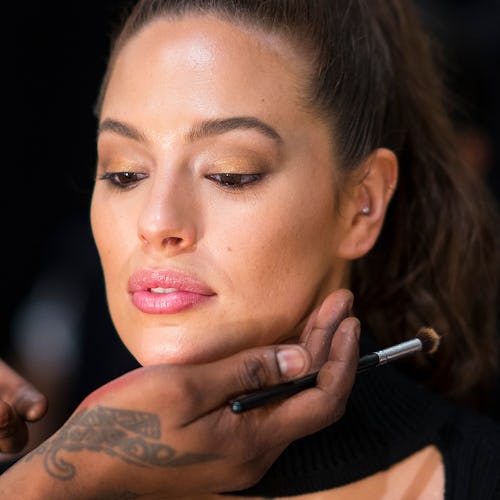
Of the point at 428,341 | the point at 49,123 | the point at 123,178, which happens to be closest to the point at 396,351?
the point at 428,341

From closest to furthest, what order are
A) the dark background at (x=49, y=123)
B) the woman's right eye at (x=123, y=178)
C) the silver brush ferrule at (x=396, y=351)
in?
1. the silver brush ferrule at (x=396, y=351)
2. the woman's right eye at (x=123, y=178)
3. the dark background at (x=49, y=123)

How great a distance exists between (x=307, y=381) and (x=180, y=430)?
0.16 metres

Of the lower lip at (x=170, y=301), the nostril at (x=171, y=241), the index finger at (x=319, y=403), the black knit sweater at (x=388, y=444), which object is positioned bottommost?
the black knit sweater at (x=388, y=444)

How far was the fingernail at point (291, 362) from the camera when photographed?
2.91ft

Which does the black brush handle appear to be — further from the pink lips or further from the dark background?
the dark background

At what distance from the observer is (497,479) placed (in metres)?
1.13

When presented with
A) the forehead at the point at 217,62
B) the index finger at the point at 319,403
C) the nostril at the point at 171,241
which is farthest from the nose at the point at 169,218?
the index finger at the point at 319,403

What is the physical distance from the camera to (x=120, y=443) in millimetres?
857

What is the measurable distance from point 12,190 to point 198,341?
148 centimetres

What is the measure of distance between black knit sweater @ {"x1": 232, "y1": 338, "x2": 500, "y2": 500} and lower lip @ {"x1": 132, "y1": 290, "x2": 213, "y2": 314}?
0.83ft

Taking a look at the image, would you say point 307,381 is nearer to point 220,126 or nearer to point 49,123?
point 220,126

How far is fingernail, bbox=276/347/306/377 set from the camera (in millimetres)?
888

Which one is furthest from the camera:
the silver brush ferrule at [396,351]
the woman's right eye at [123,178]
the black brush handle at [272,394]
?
A: the woman's right eye at [123,178]

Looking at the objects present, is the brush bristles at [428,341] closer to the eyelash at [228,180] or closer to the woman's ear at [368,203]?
the woman's ear at [368,203]
